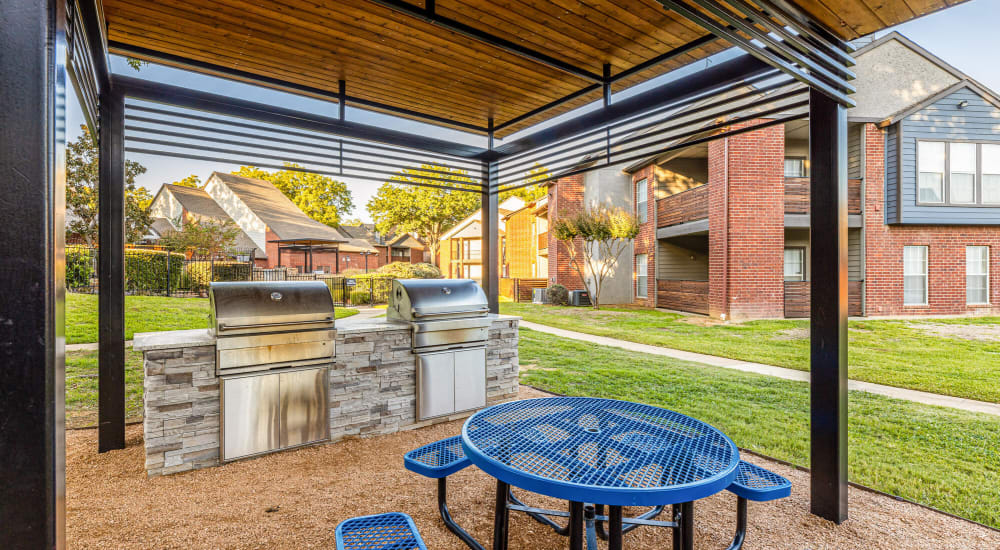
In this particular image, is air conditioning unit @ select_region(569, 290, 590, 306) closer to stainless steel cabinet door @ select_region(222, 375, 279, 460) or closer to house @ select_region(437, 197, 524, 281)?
house @ select_region(437, 197, 524, 281)

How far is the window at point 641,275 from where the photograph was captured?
1555cm

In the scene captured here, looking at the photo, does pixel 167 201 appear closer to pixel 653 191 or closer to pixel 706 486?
pixel 653 191

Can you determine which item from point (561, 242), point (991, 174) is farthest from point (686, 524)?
point (561, 242)

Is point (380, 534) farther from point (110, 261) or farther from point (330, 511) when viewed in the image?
point (110, 261)

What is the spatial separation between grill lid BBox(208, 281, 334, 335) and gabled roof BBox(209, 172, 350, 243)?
15070mm

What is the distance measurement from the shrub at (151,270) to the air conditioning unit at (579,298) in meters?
11.5

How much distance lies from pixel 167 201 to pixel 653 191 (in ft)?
70.3

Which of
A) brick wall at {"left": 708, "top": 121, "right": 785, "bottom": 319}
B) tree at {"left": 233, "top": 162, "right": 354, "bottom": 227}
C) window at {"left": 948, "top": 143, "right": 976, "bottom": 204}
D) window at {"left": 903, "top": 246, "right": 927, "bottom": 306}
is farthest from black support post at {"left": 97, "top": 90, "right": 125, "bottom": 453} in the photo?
tree at {"left": 233, "top": 162, "right": 354, "bottom": 227}

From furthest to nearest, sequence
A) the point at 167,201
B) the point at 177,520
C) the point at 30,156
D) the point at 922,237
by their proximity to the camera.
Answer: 1. the point at 167,201
2. the point at 922,237
3. the point at 177,520
4. the point at 30,156

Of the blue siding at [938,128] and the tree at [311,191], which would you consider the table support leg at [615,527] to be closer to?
the blue siding at [938,128]

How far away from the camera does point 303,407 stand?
3.62 metres

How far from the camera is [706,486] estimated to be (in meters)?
1.63

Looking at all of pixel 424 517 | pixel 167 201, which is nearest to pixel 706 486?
pixel 424 517

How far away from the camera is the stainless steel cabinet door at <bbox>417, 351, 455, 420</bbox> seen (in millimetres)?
4203
